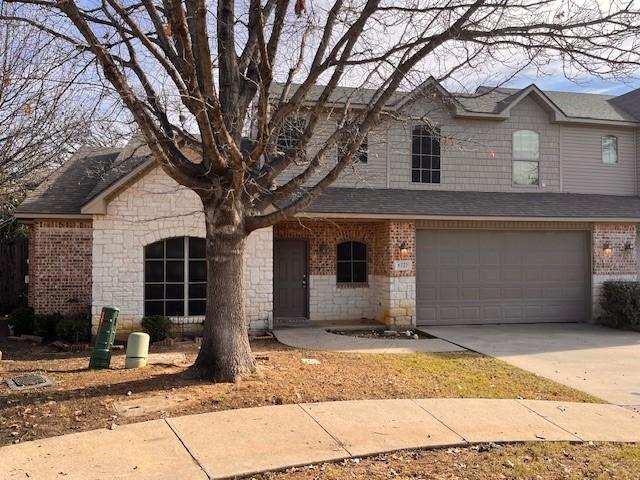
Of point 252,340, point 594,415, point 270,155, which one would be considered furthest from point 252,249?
point 594,415

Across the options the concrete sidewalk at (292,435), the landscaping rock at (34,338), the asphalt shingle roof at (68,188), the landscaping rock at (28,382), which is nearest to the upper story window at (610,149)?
the concrete sidewalk at (292,435)

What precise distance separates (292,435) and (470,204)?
10.0 metres

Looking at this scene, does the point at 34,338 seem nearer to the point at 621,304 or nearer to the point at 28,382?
the point at 28,382

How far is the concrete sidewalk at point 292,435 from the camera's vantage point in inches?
188

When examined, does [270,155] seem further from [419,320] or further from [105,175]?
[419,320]

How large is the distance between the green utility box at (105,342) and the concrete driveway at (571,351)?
6.83 meters

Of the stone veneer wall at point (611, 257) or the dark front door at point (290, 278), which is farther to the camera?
the stone veneer wall at point (611, 257)

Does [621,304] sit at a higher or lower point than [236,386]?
higher

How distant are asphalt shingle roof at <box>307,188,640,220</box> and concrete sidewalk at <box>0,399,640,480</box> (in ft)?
22.4

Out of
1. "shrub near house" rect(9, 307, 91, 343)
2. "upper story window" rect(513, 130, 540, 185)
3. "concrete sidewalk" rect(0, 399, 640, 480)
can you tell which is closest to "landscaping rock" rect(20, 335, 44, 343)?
"shrub near house" rect(9, 307, 91, 343)

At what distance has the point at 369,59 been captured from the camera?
8.25 m

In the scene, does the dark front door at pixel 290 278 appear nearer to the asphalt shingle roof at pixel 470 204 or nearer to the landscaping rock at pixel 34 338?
the asphalt shingle roof at pixel 470 204

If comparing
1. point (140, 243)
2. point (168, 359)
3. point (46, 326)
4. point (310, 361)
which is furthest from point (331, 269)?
point (46, 326)

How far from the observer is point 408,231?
45.0 feet
